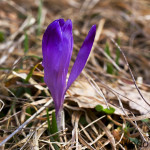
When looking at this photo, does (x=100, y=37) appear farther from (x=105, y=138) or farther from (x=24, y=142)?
(x=24, y=142)

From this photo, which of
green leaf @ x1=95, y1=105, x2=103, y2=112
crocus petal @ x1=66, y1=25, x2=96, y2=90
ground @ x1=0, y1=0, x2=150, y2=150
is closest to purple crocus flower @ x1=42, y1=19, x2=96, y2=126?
crocus petal @ x1=66, y1=25, x2=96, y2=90

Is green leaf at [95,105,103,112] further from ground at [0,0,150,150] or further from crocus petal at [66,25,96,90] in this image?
crocus petal at [66,25,96,90]

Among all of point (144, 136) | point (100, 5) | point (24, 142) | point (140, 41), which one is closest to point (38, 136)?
point (24, 142)

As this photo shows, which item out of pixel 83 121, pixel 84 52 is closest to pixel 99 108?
pixel 83 121

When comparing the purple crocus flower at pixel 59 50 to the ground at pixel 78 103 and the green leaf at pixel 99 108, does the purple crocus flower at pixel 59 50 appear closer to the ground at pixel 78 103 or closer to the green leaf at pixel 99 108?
the ground at pixel 78 103

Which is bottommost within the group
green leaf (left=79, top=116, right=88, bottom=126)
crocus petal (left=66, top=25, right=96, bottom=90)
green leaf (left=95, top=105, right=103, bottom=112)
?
green leaf (left=79, top=116, right=88, bottom=126)

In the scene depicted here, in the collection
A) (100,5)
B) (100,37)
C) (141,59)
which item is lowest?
(141,59)

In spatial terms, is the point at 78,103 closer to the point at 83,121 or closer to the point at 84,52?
the point at 83,121

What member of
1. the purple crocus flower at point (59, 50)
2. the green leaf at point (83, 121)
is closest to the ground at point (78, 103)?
the green leaf at point (83, 121)

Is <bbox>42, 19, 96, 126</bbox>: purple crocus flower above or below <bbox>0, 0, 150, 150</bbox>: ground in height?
above
